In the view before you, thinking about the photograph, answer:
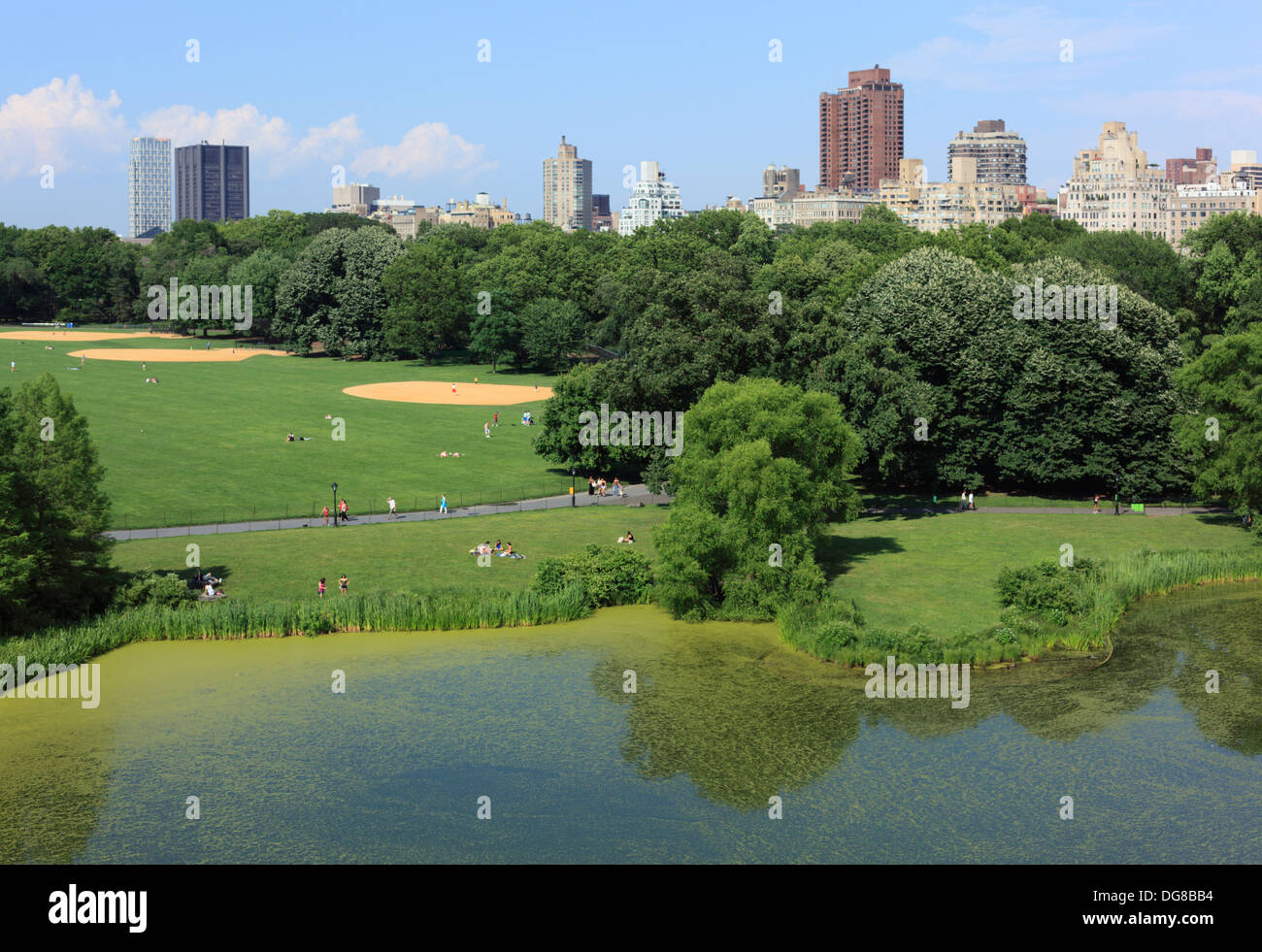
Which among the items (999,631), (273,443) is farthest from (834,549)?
(273,443)

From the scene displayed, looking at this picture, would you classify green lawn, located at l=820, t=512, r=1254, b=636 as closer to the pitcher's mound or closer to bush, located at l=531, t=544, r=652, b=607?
bush, located at l=531, t=544, r=652, b=607

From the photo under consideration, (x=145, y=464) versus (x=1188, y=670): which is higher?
(x=145, y=464)

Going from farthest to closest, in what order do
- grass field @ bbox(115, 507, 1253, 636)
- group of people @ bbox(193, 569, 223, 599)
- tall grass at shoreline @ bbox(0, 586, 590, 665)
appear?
grass field @ bbox(115, 507, 1253, 636) < group of people @ bbox(193, 569, 223, 599) < tall grass at shoreline @ bbox(0, 586, 590, 665)

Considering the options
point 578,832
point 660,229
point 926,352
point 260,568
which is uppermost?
point 660,229

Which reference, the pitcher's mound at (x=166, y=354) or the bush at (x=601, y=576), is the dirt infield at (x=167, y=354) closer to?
the pitcher's mound at (x=166, y=354)

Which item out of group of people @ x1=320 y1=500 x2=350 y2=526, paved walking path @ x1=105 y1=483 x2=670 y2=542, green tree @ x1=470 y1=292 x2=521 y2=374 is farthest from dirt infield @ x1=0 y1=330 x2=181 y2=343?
paved walking path @ x1=105 y1=483 x2=670 y2=542

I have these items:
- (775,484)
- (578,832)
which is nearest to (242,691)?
(578,832)

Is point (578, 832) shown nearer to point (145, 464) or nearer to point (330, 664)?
point (330, 664)
